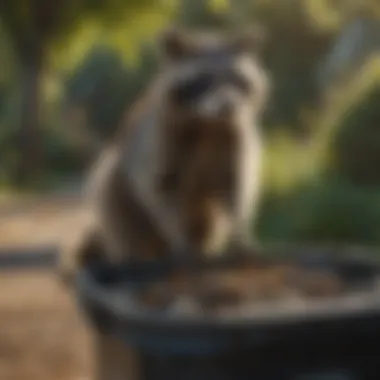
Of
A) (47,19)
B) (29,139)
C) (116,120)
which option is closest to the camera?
(116,120)

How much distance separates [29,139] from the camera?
12.7ft

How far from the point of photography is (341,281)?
112cm

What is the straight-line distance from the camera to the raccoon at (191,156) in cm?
180

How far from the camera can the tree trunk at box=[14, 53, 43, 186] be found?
3.79 meters

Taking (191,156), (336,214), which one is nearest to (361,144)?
(336,214)

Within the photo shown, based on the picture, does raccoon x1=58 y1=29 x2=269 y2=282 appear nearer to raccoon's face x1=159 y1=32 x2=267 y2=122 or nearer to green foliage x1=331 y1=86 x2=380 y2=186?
raccoon's face x1=159 y1=32 x2=267 y2=122

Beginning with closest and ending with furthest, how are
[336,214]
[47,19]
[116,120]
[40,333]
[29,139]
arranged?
[336,214] → [40,333] → [116,120] → [29,139] → [47,19]

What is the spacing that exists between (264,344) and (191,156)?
1.04 meters

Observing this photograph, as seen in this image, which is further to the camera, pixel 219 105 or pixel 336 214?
pixel 336 214

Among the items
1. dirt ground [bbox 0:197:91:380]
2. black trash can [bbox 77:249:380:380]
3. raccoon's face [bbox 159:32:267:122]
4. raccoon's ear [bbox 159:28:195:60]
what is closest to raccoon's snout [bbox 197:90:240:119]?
raccoon's face [bbox 159:32:267:122]

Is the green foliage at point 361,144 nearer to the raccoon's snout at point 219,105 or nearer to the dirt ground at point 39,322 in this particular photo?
the raccoon's snout at point 219,105

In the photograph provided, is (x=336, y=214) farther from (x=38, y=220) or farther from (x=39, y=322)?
(x=38, y=220)

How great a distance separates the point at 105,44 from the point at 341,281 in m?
3.07

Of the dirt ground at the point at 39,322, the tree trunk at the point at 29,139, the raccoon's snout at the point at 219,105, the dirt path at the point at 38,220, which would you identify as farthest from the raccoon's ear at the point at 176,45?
the tree trunk at the point at 29,139
